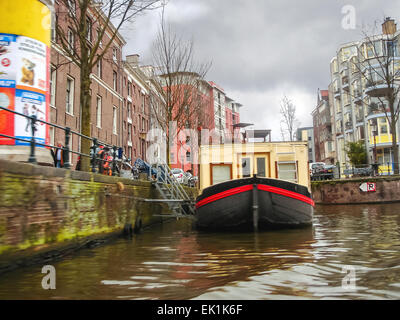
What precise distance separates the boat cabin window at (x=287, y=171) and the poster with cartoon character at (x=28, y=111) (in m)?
7.11

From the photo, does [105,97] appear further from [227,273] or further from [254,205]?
[227,273]

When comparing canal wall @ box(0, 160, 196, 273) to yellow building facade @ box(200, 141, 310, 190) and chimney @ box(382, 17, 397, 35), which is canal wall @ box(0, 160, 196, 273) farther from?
chimney @ box(382, 17, 397, 35)

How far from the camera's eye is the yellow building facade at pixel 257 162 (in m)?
11.6

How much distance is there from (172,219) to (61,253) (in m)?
10.9

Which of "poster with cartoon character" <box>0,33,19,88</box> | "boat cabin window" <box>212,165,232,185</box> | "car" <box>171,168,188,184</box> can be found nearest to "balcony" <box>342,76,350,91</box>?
"car" <box>171,168,188,184</box>

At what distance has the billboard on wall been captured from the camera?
6.91 m

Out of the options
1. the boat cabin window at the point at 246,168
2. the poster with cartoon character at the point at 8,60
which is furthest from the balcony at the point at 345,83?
the poster with cartoon character at the point at 8,60

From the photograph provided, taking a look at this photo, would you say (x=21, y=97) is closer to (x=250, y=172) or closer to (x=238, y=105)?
(x=250, y=172)

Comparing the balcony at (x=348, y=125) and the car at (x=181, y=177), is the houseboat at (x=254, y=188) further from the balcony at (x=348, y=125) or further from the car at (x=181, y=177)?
the balcony at (x=348, y=125)

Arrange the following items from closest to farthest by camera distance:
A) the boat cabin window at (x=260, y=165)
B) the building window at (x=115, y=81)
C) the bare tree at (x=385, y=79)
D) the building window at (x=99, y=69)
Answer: the boat cabin window at (x=260, y=165)
the bare tree at (x=385, y=79)
the building window at (x=99, y=69)
the building window at (x=115, y=81)

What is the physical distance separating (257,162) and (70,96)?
15108 millimetres

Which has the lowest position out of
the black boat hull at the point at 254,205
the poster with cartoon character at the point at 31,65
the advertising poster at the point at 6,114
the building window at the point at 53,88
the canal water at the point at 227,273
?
the canal water at the point at 227,273

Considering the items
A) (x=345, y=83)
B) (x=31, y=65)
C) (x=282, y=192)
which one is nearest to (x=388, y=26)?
(x=345, y=83)
